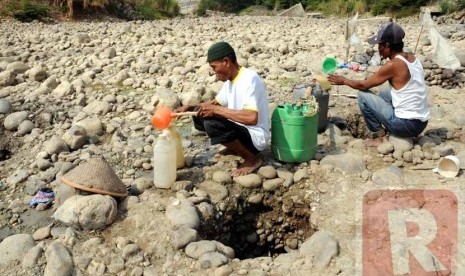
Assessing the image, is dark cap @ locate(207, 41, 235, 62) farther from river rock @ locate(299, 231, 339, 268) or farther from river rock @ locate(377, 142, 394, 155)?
river rock @ locate(377, 142, 394, 155)

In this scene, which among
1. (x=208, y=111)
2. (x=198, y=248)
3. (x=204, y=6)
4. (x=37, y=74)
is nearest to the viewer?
(x=198, y=248)

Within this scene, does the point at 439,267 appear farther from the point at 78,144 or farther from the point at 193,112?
the point at 78,144

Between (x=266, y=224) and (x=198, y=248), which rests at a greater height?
(x=198, y=248)

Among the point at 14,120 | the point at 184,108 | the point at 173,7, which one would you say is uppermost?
the point at 173,7

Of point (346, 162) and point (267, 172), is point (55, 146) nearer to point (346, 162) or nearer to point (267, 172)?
point (267, 172)

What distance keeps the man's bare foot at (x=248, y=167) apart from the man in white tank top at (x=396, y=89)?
1066 millimetres

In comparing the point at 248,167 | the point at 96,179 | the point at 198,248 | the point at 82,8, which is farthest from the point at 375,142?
the point at 82,8

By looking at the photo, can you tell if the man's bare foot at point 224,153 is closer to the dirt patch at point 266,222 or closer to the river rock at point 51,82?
the dirt patch at point 266,222

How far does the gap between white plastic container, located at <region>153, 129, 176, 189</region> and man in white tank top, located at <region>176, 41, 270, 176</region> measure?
320 millimetres

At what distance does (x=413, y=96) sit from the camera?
417 cm

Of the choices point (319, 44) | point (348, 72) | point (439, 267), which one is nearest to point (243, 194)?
point (439, 267)

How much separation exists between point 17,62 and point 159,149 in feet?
14.5

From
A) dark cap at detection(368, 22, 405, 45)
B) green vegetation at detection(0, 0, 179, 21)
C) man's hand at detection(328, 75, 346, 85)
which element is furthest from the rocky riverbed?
green vegetation at detection(0, 0, 179, 21)

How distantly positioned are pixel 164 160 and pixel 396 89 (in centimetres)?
218
